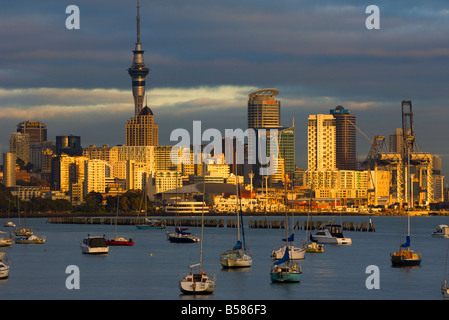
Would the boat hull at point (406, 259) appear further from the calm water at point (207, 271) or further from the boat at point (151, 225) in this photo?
the boat at point (151, 225)

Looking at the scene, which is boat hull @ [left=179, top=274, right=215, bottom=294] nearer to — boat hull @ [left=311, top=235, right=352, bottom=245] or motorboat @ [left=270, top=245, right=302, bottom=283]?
motorboat @ [left=270, top=245, right=302, bottom=283]

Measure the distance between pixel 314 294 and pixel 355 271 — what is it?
19566 millimetres

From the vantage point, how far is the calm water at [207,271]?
227ft

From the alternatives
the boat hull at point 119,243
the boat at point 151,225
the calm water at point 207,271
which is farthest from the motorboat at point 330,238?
the boat at point 151,225

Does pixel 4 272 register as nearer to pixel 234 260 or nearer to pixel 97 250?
pixel 234 260

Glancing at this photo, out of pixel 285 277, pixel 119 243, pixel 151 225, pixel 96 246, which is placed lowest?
pixel 151 225

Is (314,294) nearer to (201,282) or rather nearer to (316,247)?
(201,282)

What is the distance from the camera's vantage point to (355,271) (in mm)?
88000

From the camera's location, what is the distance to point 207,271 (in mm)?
84438

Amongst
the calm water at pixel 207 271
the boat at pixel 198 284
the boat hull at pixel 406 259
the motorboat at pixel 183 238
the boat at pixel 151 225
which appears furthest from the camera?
the boat at pixel 151 225

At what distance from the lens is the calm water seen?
227 feet

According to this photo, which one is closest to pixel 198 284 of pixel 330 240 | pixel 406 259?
pixel 406 259

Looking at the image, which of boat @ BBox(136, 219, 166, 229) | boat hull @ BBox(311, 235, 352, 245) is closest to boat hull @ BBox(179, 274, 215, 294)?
boat hull @ BBox(311, 235, 352, 245)
